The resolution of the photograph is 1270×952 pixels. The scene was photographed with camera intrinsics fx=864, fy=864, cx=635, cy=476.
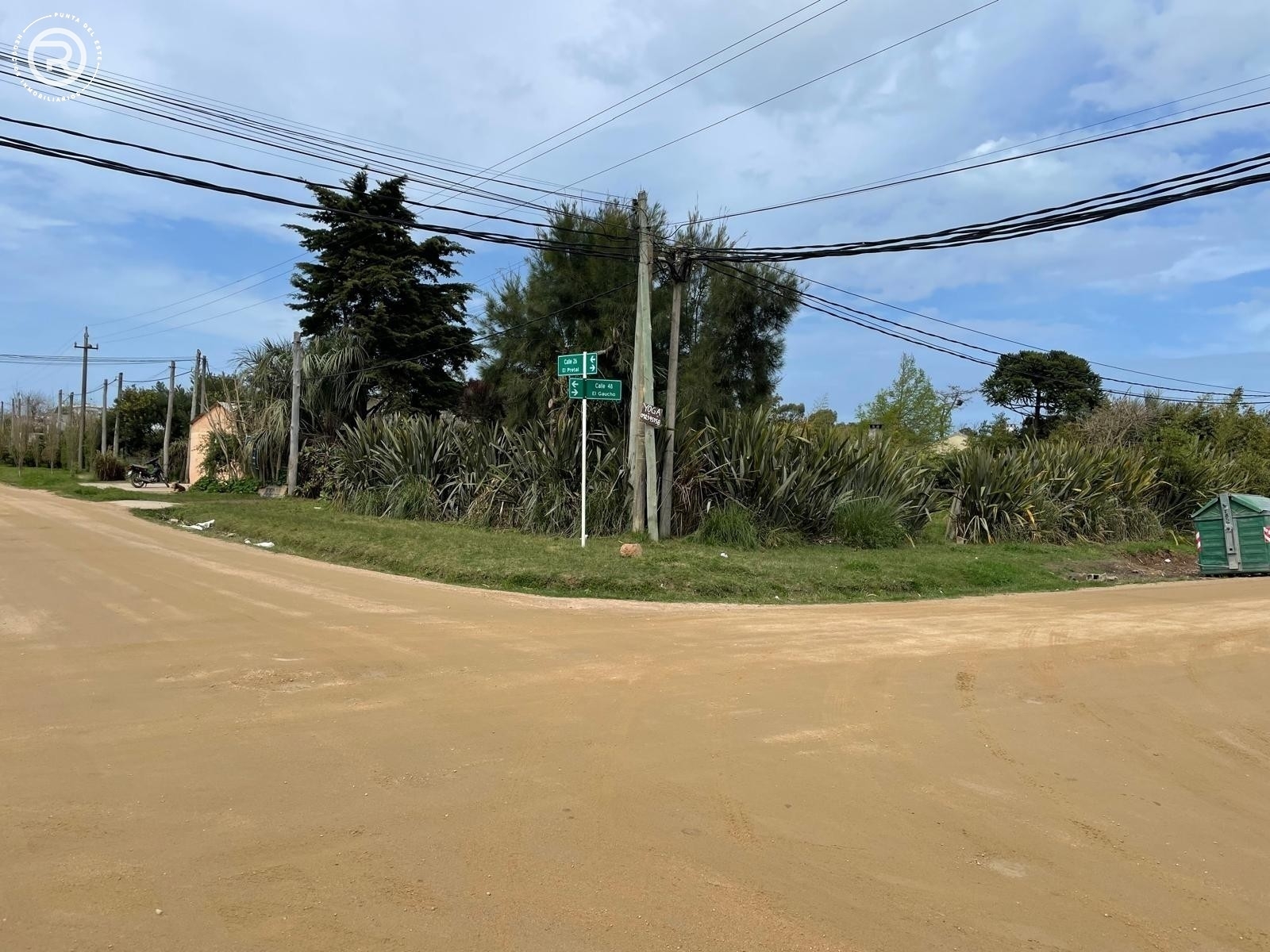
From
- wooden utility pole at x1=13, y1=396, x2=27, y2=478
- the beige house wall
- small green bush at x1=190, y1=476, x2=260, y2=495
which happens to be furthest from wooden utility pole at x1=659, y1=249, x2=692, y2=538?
wooden utility pole at x1=13, y1=396, x2=27, y2=478

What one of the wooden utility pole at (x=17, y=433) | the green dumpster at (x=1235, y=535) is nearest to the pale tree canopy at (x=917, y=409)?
the green dumpster at (x=1235, y=535)

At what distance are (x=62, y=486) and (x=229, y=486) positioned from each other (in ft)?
37.4

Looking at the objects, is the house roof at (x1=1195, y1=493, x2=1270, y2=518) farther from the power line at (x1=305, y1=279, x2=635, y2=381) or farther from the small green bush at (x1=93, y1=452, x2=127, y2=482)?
the small green bush at (x1=93, y1=452, x2=127, y2=482)

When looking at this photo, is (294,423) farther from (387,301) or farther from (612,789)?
(612,789)

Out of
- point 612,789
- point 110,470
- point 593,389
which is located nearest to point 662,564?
point 593,389

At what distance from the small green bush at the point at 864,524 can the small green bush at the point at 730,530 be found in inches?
85.5

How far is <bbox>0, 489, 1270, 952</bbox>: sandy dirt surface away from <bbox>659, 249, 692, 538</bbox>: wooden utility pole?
806cm

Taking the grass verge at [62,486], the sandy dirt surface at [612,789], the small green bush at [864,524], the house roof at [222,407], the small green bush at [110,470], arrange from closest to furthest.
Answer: the sandy dirt surface at [612,789] → the small green bush at [864,524] → the grass verge at [62,486] → the house roof at [222,407] → the small green bush at [110,470]

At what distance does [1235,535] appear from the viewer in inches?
784

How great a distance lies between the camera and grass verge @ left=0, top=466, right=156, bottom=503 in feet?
95.2

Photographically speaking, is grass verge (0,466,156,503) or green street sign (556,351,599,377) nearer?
green street sign (556,351,599,377)

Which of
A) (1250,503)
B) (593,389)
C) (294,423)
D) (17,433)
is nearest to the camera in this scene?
(593,389)

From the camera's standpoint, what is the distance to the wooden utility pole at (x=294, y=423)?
26.8 m

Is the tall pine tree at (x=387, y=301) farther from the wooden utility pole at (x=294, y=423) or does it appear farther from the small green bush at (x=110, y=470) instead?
the small green bush at (x=110, y=470)
